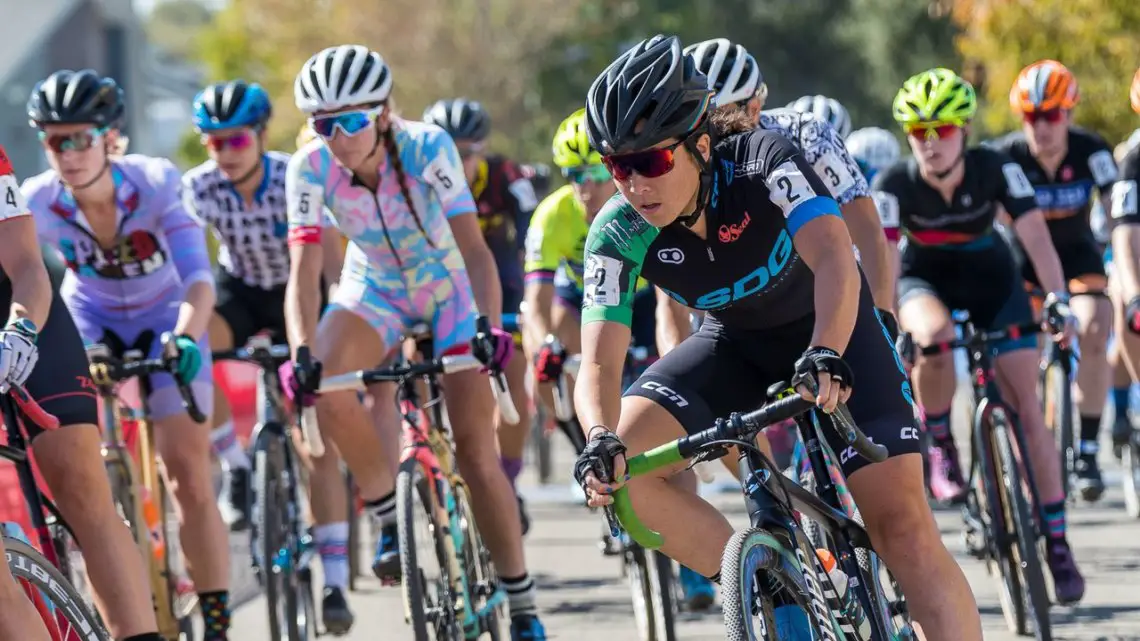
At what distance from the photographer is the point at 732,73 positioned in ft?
22.9

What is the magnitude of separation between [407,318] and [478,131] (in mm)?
4090

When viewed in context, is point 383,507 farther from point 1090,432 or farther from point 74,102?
point 1090,432

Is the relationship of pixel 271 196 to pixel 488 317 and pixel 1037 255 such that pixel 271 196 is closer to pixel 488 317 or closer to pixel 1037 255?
pixel 488 317

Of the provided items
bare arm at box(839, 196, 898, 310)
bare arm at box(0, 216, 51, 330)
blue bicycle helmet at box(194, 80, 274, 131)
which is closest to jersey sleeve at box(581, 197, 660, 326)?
bare arm at box(839, 196, 898, 310)

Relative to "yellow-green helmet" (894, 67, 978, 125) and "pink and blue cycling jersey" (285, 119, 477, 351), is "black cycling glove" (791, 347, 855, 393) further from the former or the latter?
"yellow-green helmet" (894, 67, 978, 125)

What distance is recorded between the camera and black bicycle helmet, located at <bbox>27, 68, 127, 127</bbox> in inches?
287

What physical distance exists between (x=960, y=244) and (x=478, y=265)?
263 centimetres

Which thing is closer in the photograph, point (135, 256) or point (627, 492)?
point (627, 492)

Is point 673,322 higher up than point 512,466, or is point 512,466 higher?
point 673,322

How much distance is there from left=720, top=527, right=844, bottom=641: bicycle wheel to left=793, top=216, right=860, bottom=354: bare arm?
0.56m

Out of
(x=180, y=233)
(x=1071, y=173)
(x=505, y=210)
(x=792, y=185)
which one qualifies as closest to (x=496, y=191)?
(x=505, y=210)

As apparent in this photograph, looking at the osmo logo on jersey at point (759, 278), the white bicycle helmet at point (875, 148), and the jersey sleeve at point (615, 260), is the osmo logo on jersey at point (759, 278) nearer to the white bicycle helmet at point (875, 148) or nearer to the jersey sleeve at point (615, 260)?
the jersey sleeve at point (615, 260)

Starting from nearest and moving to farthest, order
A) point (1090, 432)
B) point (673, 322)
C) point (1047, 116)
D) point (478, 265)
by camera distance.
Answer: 1. point (478, 265)
2. point (673, 322)
3. point (1047, 116)
4. point (1090, 432)

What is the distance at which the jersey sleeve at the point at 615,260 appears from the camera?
528 centimetres
